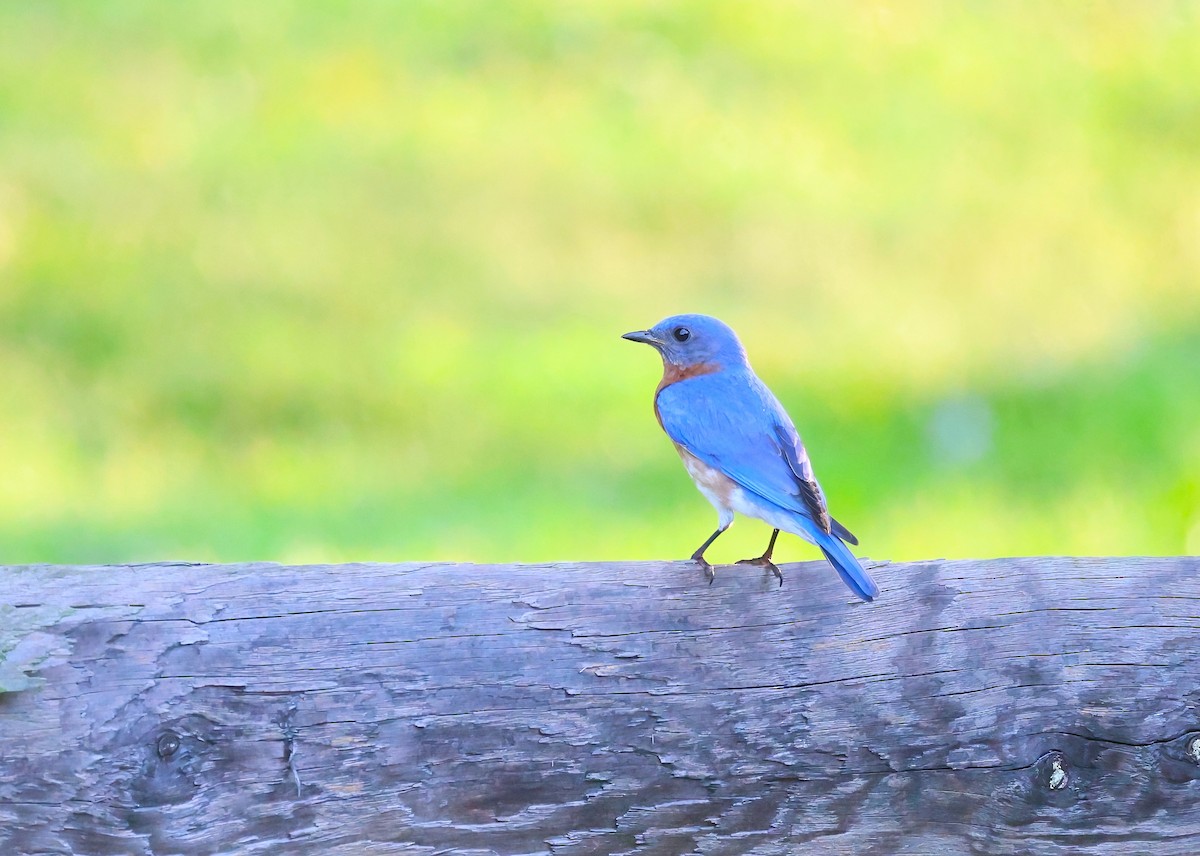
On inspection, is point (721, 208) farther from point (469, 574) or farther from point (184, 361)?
point (469, 574)

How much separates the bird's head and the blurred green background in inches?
62.9

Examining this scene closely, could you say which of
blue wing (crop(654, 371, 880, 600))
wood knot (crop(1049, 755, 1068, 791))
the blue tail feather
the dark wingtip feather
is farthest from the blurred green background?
wood knot (crop(1049, 755, 1068, 791))

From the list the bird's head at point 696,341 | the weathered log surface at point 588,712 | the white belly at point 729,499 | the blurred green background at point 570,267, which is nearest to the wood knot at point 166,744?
the weathered log surface at point 588,712

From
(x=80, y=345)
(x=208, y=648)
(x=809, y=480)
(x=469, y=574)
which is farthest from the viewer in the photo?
(x=80, y=345)

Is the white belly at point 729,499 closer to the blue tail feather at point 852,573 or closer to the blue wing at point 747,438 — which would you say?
the blue wing at point 747,438

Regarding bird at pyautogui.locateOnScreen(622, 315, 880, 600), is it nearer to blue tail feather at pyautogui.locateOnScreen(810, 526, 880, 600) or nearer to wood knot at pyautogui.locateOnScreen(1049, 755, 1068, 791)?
blue tail feather at pyautogui.locateOnScreen(810, 526, 880, 600)

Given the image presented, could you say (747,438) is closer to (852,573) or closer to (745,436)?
(745,436)

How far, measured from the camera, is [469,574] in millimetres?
2137

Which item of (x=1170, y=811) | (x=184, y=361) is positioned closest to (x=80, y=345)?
(x=184, y=361)

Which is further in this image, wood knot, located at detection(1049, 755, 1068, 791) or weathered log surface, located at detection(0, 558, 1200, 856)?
wood knot, located at detection(1049, 755, 1068, 791)

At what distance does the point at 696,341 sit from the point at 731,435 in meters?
0.40

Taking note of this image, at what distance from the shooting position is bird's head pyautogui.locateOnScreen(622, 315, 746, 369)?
327cm

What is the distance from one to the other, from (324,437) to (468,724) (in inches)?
152

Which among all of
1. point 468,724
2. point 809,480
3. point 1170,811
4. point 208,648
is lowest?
point 1170,811
